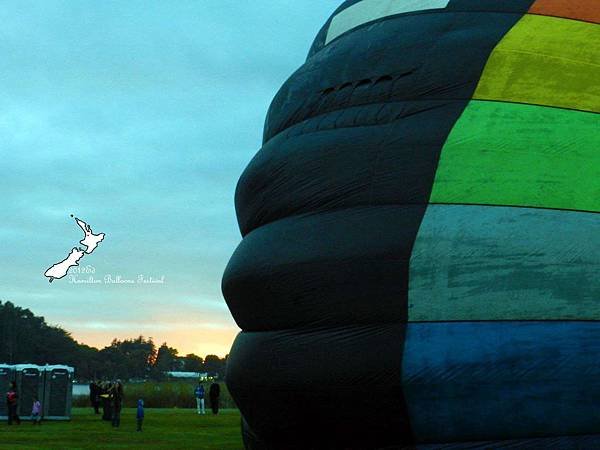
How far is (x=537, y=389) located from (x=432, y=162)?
70.8 inches

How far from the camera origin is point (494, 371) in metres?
5.82

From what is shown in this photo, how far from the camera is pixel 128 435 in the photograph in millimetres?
18688

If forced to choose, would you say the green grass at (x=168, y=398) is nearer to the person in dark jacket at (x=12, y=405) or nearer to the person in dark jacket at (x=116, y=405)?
the person in dark jacket at (x=12, y=405)

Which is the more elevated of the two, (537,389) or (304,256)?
(304,256)

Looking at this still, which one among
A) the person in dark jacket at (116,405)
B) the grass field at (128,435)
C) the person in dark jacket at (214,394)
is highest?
the person in dark jacket at (214,394)

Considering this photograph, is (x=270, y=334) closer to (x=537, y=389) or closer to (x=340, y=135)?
(x=340, y=135)

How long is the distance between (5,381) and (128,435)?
8.88 m

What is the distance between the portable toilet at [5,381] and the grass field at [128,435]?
1227 mm

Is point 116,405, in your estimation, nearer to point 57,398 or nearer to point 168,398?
point 57,398

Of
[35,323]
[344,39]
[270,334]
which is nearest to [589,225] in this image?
[270,334]

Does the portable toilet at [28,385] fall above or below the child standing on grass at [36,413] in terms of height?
above

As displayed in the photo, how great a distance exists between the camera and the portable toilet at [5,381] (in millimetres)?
25812

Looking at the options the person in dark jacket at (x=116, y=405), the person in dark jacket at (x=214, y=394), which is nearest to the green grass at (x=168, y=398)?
the person in dark jacket at (x=214, y=394)

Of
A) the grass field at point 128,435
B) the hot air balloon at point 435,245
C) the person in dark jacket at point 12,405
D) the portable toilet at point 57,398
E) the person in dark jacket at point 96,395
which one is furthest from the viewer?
the person in dark jacket at point 96,395
